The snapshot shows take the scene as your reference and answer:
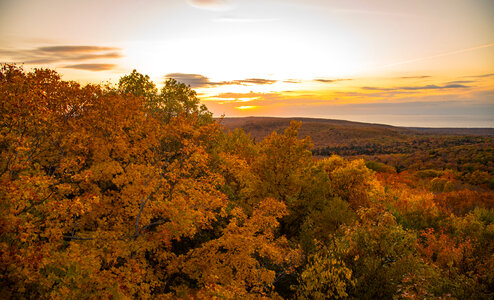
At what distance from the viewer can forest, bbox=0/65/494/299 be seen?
12922mm

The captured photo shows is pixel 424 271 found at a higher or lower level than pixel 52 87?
lower

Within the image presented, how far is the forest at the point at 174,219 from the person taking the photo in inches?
509

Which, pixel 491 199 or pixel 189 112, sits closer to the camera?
pixel 189 112

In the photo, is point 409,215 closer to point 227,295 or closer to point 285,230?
point 285,230

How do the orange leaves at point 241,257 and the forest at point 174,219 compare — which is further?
the orange leaves at point 241,257

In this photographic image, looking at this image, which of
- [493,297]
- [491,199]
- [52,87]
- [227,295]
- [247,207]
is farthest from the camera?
[491,199]

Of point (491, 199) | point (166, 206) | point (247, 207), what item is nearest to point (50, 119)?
point (166, 206)

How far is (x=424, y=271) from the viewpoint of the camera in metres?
15.9

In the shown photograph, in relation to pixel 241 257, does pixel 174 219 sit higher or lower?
higher

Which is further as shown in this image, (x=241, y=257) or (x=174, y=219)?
(x=241, y=257)

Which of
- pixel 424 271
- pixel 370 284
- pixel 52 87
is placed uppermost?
pixel 52 87

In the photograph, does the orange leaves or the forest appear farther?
the orange leaves

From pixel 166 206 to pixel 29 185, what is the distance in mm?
6903

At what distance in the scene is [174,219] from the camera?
1677 centimetres
